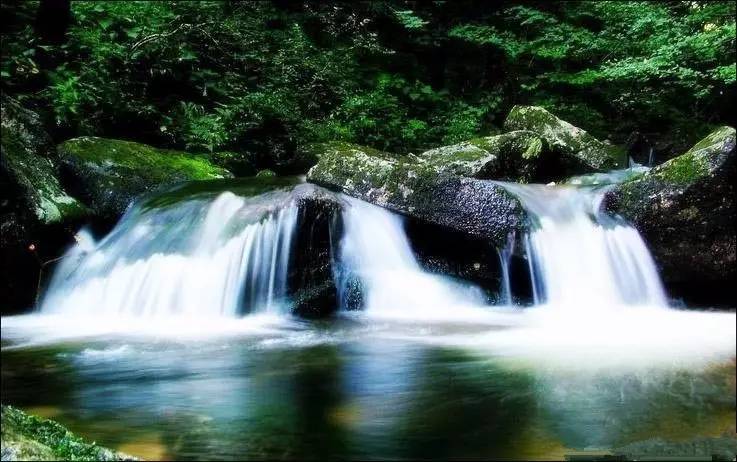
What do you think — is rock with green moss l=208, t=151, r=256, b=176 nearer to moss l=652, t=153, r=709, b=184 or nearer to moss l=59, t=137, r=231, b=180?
moss l=59, t=137, r=231, b=180

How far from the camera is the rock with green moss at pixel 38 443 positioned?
1693mm

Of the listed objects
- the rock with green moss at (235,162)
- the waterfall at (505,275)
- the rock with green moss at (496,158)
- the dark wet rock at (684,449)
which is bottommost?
the dark wet rock at (684,449)

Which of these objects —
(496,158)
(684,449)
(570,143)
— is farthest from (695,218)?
(684,449)

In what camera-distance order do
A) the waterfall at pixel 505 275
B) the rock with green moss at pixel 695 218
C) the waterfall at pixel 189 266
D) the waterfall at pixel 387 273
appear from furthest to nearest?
1. the waterfall at pixel 505 275
2. the waterfall at pixel 387 273
3. the rock with green moss at pixel 695 218
4. the waterfall at pixel 189 266

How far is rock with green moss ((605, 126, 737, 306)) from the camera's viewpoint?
6.75 m

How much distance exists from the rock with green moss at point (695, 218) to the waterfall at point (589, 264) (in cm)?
20

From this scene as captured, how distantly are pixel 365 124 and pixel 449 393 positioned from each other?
917 centimetres

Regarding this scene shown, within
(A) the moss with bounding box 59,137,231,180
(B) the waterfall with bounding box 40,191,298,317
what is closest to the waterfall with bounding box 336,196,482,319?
(B) the waterfall with bounding box 40,191,298,317

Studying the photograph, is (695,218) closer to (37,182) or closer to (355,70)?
(37,182)

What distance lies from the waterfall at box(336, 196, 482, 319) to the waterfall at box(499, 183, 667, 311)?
2.72 ft

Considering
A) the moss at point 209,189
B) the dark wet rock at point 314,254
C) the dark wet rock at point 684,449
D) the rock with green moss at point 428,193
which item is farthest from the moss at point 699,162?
the dark wet rock at point 684,449

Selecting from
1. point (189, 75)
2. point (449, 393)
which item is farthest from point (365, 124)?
point (449, 393)

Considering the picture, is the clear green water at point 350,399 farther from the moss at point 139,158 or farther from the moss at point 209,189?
the moss at point 139,158

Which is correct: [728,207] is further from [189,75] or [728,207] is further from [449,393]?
[189,75]
